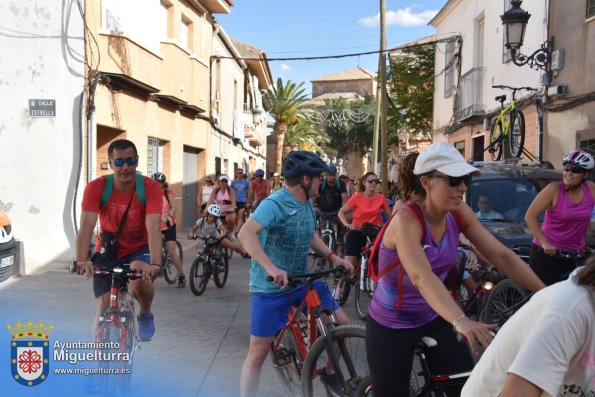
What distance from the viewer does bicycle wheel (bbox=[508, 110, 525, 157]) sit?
1318 centimetres

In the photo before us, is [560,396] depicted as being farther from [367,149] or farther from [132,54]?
[367,149]

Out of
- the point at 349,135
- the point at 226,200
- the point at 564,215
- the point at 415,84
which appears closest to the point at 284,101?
the point at 415,84

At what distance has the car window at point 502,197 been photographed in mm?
7051

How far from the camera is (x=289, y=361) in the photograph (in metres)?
4.07

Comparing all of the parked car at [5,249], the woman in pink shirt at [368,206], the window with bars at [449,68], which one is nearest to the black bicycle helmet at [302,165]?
the woman in pink shirt at [368,206]

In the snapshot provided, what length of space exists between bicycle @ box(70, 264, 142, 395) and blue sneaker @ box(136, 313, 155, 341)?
0.49 m

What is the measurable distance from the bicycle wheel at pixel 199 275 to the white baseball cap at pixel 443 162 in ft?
20.2

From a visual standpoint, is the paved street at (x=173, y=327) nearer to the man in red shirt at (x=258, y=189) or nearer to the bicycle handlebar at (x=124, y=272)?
the bicycle handlebar at (x=124, y=272)

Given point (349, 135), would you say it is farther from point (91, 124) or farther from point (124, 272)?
point (124, 272)

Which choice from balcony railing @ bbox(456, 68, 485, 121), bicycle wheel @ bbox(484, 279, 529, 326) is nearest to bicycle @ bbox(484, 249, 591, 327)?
bicycle wheel @ bbox(484, 279, 529, 326)

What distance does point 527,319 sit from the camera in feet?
5.15

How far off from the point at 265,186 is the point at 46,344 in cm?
1135

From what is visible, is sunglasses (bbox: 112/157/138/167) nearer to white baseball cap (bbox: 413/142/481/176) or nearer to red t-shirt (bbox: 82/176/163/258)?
red t-shirt (bbox: 82/176/163/258)

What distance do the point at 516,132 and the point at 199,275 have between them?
8.56 metres
